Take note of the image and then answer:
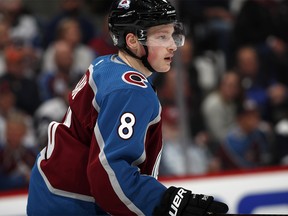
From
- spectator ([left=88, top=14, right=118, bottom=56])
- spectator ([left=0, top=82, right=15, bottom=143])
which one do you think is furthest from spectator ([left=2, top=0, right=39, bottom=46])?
spectator ([left=0, top=82, right=15, bottom=143])

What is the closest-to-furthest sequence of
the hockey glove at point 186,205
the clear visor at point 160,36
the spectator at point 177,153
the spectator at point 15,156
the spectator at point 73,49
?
the hockey glove at point 186,205, the clear visor at point 160,36, the spectator at point 15,156, the spectator at point 177,153, the spectator at point 73,49

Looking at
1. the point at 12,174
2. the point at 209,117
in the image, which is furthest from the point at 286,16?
the point at 12,174

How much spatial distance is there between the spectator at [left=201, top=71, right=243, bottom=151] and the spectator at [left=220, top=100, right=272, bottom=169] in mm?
52

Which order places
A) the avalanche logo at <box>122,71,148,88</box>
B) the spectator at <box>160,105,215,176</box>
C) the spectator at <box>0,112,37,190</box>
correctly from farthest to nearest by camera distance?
the spectator at <box>160,105,215,176</box>, the spectator at <box>0,112,37,190</box>, the avalanche logo at <box>122,71,148,88</box>

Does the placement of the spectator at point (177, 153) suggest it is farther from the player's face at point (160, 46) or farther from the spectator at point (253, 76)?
the player's face at point (160, 46)

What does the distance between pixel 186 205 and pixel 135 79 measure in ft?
1.47

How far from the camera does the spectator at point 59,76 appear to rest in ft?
17.2

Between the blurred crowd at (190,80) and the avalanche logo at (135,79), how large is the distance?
254 centimetres

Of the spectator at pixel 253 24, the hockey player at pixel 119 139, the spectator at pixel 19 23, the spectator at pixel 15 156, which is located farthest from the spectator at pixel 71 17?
the hockey player at pixel 119 139

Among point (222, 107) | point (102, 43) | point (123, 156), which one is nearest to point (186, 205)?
point (123, 156)

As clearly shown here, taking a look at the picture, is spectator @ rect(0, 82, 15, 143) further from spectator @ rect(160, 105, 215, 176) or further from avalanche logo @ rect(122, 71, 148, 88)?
avalanche logo @ rect(122, 71, 148, 88)

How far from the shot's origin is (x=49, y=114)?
5.09 meters

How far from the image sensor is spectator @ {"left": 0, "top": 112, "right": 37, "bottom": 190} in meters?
4.75

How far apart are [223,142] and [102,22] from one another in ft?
4.90
